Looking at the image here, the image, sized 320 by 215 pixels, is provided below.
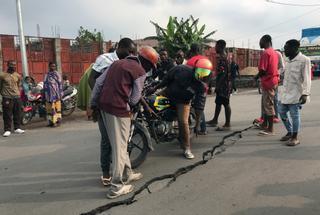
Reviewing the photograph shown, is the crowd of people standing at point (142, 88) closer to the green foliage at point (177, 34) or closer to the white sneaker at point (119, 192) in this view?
the white sneaker at point (119, 192)

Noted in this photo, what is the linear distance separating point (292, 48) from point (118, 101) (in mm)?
3513

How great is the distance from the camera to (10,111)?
318 inches

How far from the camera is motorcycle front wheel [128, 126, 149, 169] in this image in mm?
5078

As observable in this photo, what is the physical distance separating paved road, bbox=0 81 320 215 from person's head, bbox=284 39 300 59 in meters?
1.56

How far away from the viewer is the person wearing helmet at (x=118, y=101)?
152 inches

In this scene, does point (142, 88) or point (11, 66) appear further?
point (11, 66)

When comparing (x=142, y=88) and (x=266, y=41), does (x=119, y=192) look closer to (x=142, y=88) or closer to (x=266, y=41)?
(x=142, y=88)

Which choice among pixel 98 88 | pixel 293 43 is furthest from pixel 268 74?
pixel 98 88

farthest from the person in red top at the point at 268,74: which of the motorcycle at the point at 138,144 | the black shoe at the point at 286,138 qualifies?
the motorcycle at the point at 138,144

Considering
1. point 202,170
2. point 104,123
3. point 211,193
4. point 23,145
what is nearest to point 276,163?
point 202,170

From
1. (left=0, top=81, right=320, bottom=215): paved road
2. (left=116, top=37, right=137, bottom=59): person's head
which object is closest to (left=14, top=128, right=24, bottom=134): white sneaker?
(left=0, top=81, right=320, bottom=215): paved road

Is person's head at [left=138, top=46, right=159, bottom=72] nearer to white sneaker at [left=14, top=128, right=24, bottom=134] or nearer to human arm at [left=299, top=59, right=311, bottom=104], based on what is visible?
human arm at [left=299, top=59, right=311, bottom=104]

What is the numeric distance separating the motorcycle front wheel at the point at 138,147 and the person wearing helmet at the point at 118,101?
98cm

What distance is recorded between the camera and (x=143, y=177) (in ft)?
15.4
